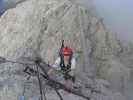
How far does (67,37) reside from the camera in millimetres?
10234

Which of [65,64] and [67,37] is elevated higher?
[67,37]

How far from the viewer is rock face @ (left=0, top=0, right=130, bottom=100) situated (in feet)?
32.8

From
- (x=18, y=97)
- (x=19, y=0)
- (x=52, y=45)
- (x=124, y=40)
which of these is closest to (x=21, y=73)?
(x=18, y=97)

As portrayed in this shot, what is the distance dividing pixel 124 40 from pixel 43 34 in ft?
6.70

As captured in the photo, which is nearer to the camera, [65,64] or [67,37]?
[65,64]

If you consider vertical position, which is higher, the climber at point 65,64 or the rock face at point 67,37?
the rock face at point 67,37

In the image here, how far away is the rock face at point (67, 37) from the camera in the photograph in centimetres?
998

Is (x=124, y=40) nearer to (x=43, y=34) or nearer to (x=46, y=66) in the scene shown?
(x=43, y=34)

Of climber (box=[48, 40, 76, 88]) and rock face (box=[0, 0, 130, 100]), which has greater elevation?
rock face (box=[0, 0, 130, 100])

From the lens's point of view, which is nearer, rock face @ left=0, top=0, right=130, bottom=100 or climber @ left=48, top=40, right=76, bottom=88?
climber @ left=48, top=40, right=76, bottom=88

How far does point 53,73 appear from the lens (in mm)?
7691

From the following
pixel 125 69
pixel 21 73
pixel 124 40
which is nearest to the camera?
pixel 21 73

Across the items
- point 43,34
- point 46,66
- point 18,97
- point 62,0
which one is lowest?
point 18,97

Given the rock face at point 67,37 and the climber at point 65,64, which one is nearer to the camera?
the climber at point 65,64
